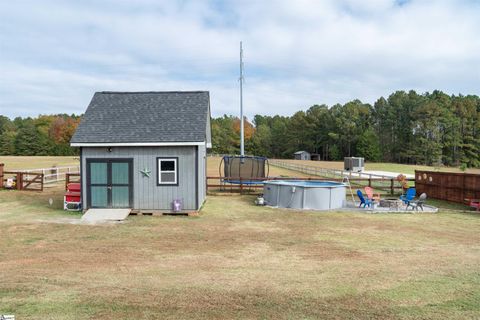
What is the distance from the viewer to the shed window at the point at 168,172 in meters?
17.1

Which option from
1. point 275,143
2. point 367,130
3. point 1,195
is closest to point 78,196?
point 1,195

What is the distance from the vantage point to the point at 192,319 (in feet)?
20.4

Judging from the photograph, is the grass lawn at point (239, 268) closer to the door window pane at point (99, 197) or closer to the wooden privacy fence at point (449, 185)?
the door window pane at point (99, 197)

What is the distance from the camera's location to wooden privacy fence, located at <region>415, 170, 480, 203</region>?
20062 mm

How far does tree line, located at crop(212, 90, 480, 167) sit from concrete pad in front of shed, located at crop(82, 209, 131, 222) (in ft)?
280

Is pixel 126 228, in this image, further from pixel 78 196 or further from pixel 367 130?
pixel 367 130

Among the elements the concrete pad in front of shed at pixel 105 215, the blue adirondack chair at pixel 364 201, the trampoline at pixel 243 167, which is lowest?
the concrete pad in front of shed at pixel 105 215

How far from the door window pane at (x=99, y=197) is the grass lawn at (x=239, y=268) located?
144 centimetres

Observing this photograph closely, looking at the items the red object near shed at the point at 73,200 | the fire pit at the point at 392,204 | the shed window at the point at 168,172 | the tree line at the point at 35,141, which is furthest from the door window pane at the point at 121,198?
the tree line at the point at 35,141

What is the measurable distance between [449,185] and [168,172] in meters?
14.3

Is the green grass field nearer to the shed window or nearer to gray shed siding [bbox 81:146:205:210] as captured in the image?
gray shed siding [bbox 81:146:205:210]

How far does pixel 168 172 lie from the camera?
56.1 ft

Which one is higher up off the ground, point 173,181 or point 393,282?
point 173,181

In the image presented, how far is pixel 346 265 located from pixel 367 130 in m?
98.7
